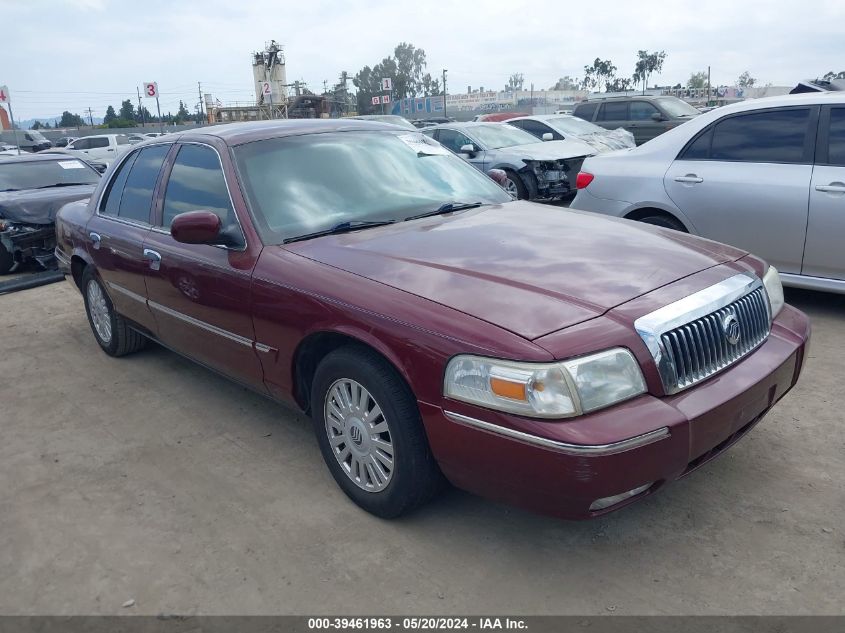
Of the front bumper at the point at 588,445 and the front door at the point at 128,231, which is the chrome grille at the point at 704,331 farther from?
the front door at the point at 128,231

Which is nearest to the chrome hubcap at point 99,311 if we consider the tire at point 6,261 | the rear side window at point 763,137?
the tire at point 6,261

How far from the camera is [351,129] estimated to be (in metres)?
4.20

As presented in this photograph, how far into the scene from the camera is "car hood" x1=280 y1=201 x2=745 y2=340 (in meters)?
2.59

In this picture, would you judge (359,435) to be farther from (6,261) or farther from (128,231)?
(6,261)

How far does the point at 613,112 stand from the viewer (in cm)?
1547

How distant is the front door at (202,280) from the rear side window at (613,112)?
1292cm

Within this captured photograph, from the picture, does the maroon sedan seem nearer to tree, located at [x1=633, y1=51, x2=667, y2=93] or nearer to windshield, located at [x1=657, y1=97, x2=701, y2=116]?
windshield, located at [x1=657, y1=97, x2=701, y2=116]

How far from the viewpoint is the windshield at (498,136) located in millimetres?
11656

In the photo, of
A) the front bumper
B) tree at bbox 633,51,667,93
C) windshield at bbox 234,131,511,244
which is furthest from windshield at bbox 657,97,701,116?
tree at bbox 633,51,667,93

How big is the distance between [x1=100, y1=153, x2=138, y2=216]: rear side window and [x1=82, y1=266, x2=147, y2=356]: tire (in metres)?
0.53

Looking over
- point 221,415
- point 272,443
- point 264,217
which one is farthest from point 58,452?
point 264,217

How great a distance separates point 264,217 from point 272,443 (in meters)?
1.23

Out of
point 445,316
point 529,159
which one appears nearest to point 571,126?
point 529,159
